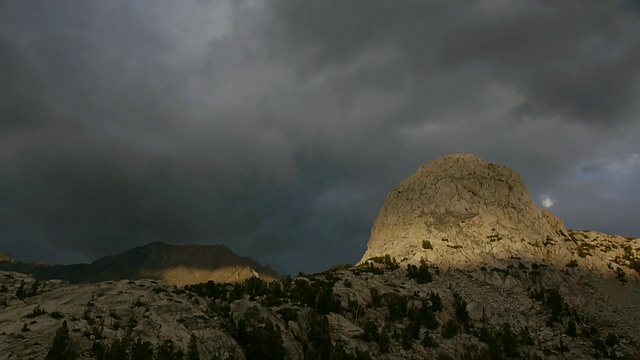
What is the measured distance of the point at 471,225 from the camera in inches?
2103

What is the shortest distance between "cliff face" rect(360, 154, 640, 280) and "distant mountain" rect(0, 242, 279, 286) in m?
107

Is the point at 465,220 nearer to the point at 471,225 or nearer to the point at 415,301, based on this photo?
the point at 471,225

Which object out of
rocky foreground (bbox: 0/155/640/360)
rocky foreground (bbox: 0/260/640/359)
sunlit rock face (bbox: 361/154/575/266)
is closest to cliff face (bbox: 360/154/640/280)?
sunlit rock face (bbox: 361/154/575/266)

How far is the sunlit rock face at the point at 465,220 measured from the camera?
50.4 meters

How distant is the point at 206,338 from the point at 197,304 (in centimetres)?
534

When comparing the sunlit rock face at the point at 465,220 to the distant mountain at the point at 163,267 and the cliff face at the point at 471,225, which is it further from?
the distant mountain at the point at 163,267

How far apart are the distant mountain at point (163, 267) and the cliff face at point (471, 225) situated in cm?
10742

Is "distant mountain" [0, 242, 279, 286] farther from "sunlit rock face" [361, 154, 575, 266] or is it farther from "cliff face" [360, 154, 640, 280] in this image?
"cliff face" [360, 154, 640, 280]

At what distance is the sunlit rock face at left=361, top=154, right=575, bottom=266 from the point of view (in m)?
50.4

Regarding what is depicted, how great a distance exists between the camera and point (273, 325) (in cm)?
3028

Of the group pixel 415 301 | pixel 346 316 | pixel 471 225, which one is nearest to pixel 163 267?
pixel 471 225

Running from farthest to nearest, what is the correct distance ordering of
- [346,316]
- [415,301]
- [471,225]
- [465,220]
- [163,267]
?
[163,267], [465,220], [471,225], [415,301], [346,316]

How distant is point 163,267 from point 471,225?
6027 inches

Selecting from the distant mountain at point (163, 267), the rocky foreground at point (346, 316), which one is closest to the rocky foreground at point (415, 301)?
the rocky foreground at point (346, 316)
